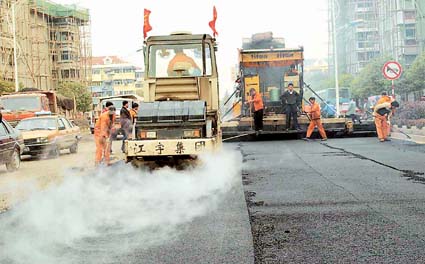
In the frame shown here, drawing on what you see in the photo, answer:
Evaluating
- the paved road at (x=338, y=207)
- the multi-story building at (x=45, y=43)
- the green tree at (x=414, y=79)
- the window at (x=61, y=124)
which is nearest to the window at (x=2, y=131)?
the window at (x=61, y=124)

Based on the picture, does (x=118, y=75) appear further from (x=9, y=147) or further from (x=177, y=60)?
(x=177, y=60)

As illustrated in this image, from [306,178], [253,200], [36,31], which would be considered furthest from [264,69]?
[36,31]

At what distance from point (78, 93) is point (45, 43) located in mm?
6075

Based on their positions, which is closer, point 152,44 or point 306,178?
point 306,178

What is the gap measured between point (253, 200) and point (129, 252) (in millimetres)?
2828

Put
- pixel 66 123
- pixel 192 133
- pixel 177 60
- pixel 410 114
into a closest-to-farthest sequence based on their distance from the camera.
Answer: pixel 192 133, pixel 177 60, pixel 66 123, pixel 410 114

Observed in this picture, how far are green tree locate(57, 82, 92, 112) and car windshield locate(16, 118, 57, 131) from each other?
3895 centimetres

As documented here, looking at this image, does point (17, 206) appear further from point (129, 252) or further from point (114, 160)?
point (114, 160)

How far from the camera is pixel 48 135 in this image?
18.4 m

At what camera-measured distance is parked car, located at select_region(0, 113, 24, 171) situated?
557 inches

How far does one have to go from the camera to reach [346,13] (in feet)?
304

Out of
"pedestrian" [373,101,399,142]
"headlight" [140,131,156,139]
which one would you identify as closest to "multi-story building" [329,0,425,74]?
"pedestrian" [373,101,399,142]

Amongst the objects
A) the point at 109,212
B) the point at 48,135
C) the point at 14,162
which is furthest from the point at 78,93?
the point at 109,212

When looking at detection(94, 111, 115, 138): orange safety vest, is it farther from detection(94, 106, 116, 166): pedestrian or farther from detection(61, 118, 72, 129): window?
detection(61, 118, 72, 129): window
